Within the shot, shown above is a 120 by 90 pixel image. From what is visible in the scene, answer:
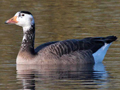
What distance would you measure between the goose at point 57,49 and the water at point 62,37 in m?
0.34

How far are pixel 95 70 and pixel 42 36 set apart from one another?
5.48m

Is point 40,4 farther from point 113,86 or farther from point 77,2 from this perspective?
point 113,86

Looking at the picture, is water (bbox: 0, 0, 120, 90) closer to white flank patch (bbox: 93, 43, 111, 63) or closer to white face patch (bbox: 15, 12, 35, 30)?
white flank patch (bbox: 93, 43, 111, 63)

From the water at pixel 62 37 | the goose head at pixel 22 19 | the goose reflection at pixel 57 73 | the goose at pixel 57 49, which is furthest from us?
the goose head at pixel 22 19

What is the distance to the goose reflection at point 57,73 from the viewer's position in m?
14.5

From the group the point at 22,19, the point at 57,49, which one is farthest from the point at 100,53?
the point at 22,19

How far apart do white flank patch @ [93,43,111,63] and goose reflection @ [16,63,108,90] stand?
38 cm

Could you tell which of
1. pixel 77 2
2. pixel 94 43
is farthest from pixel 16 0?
pixel 94 43

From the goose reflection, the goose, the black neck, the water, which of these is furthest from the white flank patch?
the black neck

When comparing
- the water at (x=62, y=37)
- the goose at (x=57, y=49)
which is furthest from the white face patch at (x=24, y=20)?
the water at (x=62, y=37)

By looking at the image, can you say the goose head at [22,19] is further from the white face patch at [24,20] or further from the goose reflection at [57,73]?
the goose reflection at [57,73]

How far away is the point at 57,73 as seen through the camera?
1554 cm

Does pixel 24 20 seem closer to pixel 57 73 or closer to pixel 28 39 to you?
pixel 28 39

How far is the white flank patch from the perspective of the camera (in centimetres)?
1783
